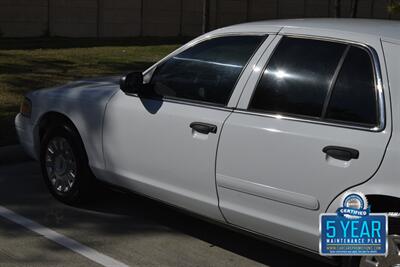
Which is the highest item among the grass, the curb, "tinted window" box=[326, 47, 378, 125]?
"tinted window" box=[326, 47, 378, 125]

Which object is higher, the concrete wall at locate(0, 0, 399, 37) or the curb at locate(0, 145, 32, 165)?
the concrete wall at locate(0, 0, 399, 37)

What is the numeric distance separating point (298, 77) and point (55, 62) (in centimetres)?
978

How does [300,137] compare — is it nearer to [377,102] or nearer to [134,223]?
[377,102]

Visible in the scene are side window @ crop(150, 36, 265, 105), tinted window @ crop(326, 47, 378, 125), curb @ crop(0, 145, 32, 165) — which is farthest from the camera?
curb @ crop(0, 145, 32, 165)

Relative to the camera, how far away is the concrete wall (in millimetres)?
19844

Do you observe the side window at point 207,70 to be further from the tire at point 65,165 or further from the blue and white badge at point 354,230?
the blue and white badge at point 354,230

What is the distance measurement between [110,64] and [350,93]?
10.2 metres

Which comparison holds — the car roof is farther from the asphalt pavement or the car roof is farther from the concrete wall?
the concrete wall

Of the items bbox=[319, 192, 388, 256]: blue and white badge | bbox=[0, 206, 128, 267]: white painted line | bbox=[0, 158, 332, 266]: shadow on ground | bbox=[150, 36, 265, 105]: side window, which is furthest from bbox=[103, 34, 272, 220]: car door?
bbox=[319, 192, 388, 256]: blue and white badge

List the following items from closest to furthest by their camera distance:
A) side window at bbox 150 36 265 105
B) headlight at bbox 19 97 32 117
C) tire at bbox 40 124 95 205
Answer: side window at bbox 150 36 265 105
tire at bbox 40 124 95 205
headlight at bbox 19 97 32 117

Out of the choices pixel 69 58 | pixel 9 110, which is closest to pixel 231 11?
pixel 69 58

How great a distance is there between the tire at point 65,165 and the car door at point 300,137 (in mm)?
1637

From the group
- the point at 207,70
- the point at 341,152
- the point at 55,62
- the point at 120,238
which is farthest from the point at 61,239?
the point at 55,62

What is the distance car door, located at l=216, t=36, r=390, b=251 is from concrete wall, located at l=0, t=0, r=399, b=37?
16176 millimetres
